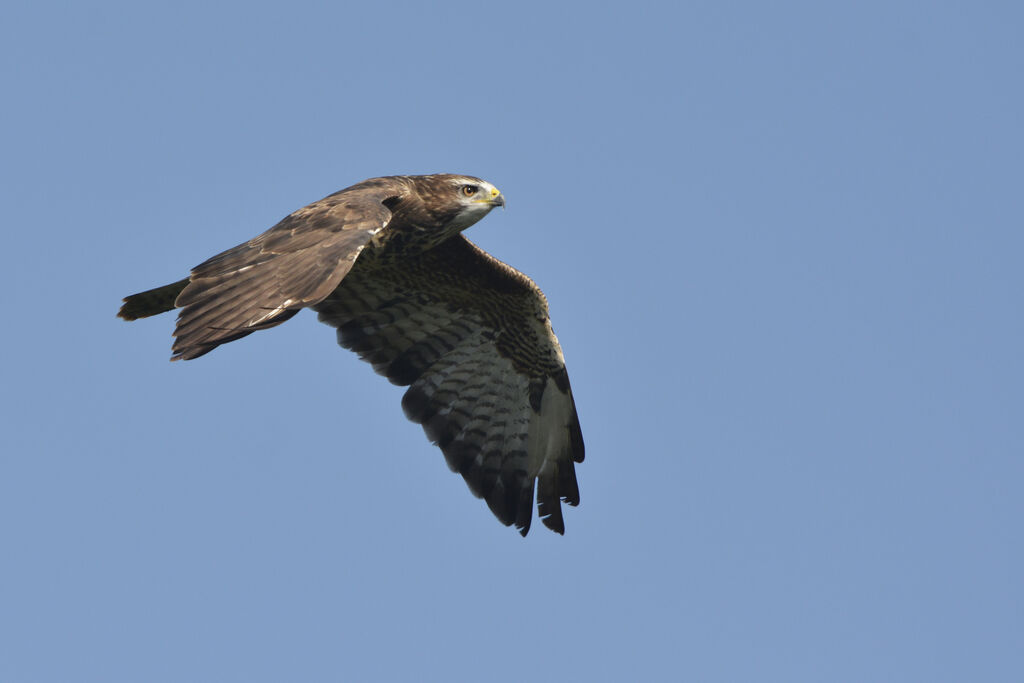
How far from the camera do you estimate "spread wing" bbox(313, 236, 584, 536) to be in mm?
12672

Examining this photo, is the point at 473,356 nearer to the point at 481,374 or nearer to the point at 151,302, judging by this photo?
the point at 481,374

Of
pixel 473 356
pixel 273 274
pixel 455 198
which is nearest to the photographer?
pixel 273 274

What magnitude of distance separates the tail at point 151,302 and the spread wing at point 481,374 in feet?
6.05

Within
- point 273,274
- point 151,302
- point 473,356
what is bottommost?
point 273,274

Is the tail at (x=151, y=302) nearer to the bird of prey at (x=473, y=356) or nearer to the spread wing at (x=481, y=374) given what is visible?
the bird of prey at (x=473, y=356)

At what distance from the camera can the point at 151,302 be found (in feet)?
36.3

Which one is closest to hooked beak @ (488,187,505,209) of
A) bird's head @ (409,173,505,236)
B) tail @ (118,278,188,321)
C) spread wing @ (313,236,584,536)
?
bird's head @ (409,173,505,236)

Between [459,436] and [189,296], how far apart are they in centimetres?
470

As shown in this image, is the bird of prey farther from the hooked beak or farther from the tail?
the tail

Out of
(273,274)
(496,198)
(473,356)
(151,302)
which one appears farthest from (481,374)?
(273,274)

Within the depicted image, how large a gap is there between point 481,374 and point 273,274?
447 cm

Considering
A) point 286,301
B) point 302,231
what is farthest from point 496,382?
point 286,301

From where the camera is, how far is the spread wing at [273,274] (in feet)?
27.2

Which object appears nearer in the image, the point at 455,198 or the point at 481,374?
the point at 455,198
